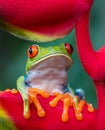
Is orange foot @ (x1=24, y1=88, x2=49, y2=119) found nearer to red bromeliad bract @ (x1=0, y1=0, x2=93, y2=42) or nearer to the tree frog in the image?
the tree frog

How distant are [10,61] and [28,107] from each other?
0.62 metres

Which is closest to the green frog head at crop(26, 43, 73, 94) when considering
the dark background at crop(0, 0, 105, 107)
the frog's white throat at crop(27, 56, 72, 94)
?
the frog's white throat at crop(27, 56, 72, 94)

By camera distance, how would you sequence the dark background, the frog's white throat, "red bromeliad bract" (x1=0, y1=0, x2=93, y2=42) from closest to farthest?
"red bromeliad bract" (x1=0, y1=0, x2=93, y2=42), the frog's white throat, the dark background

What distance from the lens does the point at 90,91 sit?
1.32 m

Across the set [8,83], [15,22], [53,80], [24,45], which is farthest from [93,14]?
[15,22]

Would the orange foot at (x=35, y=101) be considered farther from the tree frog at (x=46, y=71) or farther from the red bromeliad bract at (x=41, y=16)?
the red bromeliad bract at (x=41, y=16)

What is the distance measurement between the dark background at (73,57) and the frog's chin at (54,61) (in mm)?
382

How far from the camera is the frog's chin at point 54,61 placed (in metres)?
0.86

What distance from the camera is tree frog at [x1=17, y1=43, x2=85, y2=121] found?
2.82 feet

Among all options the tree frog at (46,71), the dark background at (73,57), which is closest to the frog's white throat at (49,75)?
the tree frog at (46,71)

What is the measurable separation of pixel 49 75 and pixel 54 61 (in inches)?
1.5

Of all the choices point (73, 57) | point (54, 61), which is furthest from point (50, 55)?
point (73, 57)

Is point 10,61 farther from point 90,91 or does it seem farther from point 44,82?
point 44,82

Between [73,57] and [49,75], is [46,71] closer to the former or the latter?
[49,75]
